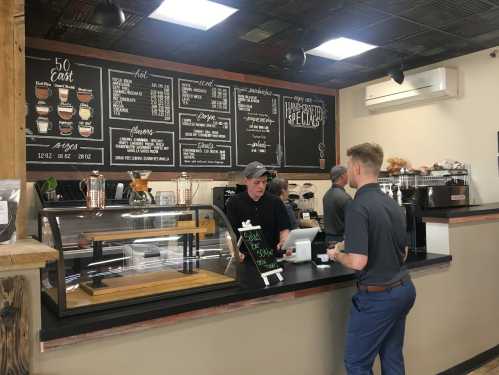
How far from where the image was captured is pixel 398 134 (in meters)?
5.48

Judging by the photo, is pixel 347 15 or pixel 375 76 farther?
pixel 375 76

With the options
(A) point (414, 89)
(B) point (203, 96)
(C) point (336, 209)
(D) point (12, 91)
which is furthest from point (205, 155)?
(D) point (12, 91)

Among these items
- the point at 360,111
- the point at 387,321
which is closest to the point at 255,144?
the point at 360,111

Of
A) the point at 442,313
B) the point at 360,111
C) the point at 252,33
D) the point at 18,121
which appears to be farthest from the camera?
the point at 360,111

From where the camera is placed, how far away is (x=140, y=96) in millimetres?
4664

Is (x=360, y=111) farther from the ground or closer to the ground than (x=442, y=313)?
farther from the ground

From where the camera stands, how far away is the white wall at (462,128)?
4.58 meters

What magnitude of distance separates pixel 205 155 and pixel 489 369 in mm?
3429

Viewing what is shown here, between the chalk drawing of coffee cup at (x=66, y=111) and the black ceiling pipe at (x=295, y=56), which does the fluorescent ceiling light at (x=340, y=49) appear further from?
the chalk drawing of coffee cup at (x=66, y=111)

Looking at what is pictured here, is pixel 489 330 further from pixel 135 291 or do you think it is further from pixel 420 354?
pixel 135 291

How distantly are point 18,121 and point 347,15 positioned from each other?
285cm

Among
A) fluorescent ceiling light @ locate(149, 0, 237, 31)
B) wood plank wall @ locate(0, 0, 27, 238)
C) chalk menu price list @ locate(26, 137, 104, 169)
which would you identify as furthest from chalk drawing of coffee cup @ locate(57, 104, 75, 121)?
wood plank wall @ locate(0, 0, 27, 238)

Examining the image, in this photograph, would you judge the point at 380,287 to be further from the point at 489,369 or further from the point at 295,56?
the point at 295,56

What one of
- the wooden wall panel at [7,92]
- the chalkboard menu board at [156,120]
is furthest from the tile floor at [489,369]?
the wooden wall panel at [7,92]
